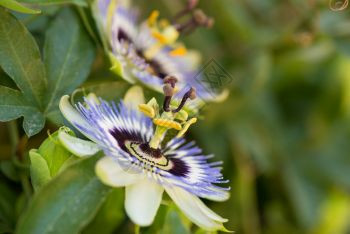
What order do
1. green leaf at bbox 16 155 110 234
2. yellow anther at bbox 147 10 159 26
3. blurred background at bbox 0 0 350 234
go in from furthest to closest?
blurred background at bbox 0 0 350 234 → yellow anther at bbox 147 10 159 26 → green leaf at bbox 16 155 110 234

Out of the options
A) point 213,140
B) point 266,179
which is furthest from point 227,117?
point 266,179

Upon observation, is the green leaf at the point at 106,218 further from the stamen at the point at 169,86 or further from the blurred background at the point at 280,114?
the blurred background at the point at 280,114

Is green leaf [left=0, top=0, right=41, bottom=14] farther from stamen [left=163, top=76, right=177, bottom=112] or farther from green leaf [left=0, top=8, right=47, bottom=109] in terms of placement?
stamen [left=163, top=76, right=177, bottom=112]

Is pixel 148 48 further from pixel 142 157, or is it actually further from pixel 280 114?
pixel 280 114

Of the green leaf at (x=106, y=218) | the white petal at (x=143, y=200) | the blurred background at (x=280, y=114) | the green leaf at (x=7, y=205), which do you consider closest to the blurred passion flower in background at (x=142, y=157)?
the white petal at (x=143, y=200)

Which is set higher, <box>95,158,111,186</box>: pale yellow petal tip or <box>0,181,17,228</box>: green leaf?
<box>95,158,111,186</box>: pale yellow petal tip

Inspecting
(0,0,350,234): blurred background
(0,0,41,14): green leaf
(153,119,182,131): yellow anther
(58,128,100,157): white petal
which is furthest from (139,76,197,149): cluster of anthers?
(0,0,350,234): blurred background
